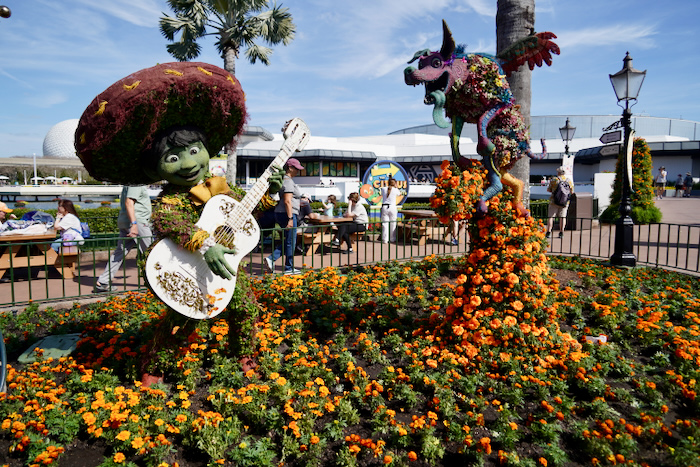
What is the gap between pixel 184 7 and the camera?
1430cm

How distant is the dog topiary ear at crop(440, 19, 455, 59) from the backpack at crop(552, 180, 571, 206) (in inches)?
312

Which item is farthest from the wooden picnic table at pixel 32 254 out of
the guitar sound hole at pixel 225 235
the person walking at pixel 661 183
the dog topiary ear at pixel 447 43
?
the person walking at pixel 661 183

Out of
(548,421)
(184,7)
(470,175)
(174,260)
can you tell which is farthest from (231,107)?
(184,7)

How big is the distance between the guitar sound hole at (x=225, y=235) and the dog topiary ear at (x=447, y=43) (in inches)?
88.4

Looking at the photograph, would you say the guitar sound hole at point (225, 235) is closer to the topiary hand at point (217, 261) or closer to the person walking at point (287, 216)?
the topiary hand at point (217, 261)

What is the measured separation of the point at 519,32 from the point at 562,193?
17.8 ft

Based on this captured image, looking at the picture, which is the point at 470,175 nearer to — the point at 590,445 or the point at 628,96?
the point at 590,445

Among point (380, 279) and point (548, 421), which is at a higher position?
point (380, 279)

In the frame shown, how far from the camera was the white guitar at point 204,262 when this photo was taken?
293 cm

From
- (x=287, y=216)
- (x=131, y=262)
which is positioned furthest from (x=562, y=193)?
(x=131, y=262)

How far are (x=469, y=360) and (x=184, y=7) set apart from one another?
14.9 metres

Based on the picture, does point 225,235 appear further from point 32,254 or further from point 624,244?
point 624,244

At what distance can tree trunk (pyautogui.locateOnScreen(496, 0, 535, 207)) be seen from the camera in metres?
6.09

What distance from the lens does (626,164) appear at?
713 cm
